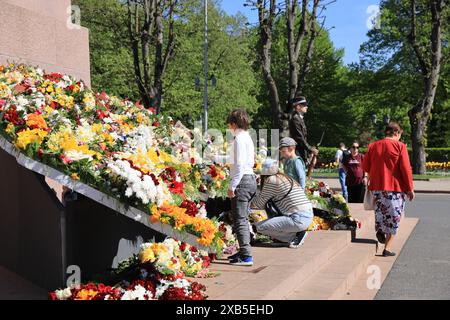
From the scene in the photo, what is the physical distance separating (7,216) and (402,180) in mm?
5167

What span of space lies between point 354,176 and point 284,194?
6654mm

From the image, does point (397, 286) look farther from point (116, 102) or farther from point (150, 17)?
point (150, 17)

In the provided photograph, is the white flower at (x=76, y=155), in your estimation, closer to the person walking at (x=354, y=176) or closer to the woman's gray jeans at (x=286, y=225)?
the woman's gray jeans at (x=286, y=225)

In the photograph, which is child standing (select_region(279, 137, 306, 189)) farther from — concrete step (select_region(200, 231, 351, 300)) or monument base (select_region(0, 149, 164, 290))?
monument base (select_region(0, 149, 164, 290))

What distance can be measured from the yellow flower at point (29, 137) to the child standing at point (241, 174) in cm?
197

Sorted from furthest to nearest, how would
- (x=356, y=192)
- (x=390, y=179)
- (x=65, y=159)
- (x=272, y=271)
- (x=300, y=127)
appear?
(x=356, y=192) → (x=300, y=127) → (x=390, y=179) → (x=272, y=271) → (x=65, y=159)

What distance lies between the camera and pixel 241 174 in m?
6.21

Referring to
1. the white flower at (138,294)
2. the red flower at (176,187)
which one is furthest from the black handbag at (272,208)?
the white flower at (138,294)

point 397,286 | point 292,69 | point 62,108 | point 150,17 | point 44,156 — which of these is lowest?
point 397,286

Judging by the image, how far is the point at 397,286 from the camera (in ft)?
22.7

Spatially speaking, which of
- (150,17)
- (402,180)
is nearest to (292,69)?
(150,17)

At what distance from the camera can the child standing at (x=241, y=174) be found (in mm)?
6184

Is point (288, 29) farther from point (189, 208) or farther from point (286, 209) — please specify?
point (189, 208)

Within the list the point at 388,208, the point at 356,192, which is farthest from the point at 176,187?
the point at 356,192
